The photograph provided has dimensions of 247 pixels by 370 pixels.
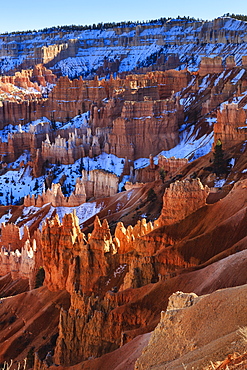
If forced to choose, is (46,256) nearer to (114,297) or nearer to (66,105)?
(114,297)

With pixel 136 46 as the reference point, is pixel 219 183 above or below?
above

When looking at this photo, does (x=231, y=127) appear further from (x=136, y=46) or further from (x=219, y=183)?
(x=136, y=46)

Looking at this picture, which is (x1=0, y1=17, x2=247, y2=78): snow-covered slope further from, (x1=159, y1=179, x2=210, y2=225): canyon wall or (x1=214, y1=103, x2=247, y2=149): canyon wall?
(x1=159, y1=179, x2=210, y2=225): canyon wall

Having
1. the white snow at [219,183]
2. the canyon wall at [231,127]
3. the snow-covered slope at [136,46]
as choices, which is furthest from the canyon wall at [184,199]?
the snow-covered slope at [136,46]

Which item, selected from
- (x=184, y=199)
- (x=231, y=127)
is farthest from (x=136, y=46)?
(x=184, y=199)

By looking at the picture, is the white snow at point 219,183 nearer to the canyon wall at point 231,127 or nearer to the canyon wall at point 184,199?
the canyon wall at point 231,127

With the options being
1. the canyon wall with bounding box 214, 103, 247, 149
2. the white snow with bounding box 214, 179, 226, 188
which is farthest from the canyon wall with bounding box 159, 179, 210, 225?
the canyon wall with bounding box 214, 103, 247, 149

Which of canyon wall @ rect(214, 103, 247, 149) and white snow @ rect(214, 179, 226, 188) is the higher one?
canyon wall @ rect(214, 103, 247, 149)

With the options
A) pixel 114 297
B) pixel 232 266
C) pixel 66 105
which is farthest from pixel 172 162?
pixel 66 105

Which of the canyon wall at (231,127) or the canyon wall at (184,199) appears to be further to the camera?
the canyon wall at (231,127)

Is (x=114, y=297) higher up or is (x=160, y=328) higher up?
(x=160, y=328)

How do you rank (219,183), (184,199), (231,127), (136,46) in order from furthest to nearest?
(136,46) < (231,127) < (219,183) < (184,199)
